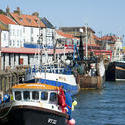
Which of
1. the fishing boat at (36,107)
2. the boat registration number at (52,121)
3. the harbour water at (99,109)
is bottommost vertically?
the harbour water at (99,109)

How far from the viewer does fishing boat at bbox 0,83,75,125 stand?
2591 centimetres

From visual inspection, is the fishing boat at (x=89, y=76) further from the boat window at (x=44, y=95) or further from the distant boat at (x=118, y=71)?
the boat window at (x=44, y=95)

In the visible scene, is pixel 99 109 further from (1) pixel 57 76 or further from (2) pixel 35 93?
(2) pixel 35 93

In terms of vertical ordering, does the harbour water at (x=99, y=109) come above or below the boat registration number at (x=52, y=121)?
below

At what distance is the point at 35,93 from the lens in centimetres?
2706

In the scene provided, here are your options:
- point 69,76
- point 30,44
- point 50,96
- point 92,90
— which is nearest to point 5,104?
point 50,96

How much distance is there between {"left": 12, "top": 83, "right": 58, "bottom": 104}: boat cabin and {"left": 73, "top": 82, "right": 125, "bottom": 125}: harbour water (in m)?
6.24

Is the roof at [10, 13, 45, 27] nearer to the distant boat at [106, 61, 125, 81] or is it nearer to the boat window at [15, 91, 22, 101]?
the distant boat at [106, 61, 125, 81]

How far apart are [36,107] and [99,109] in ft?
49.2

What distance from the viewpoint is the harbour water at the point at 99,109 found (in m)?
34.0

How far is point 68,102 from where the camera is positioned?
29.7 meters

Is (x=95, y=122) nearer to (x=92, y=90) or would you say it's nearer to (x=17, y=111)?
(x=17, y=111)

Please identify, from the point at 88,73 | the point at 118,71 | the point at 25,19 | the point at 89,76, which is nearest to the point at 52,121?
the point at 89,76

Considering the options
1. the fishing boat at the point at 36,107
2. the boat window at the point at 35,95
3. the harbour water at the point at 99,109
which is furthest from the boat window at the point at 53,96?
the harbour water at the point at 99,109
